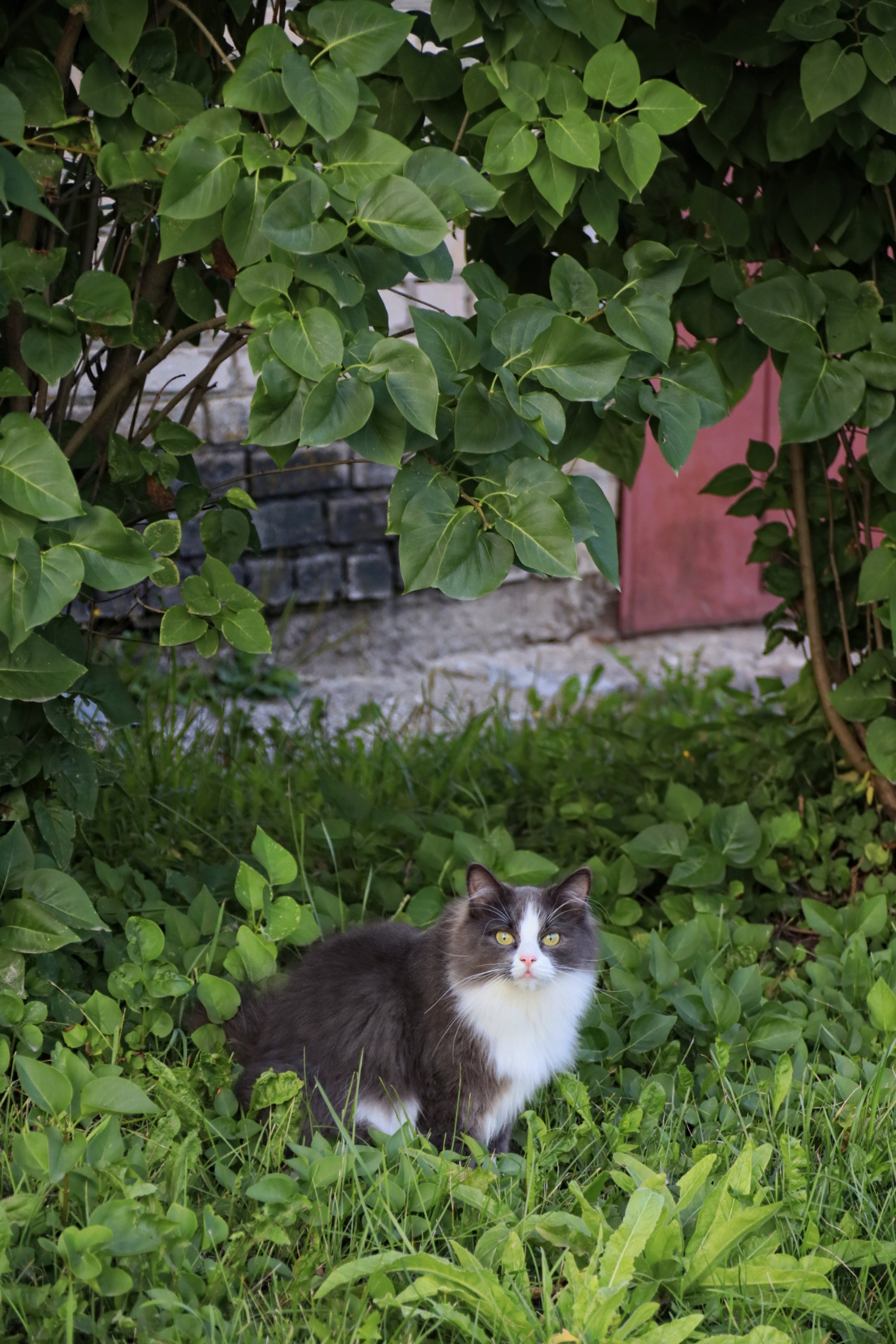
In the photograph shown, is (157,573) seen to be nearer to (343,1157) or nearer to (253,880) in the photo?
(253,880)

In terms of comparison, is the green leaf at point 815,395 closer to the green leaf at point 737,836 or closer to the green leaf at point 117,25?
the green leaf at point 737,836

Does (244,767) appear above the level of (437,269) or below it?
below

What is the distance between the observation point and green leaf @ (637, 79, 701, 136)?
177 centimetres

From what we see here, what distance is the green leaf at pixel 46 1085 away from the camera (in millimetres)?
1696

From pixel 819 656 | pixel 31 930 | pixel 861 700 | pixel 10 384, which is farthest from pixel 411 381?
pixel 819 656

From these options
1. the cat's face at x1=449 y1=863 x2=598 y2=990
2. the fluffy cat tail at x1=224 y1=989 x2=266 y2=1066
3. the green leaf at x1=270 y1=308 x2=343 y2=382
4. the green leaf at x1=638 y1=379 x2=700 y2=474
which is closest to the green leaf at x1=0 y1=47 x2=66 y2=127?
the green leaf at x1=270 y1=308 x2=343 y2=382

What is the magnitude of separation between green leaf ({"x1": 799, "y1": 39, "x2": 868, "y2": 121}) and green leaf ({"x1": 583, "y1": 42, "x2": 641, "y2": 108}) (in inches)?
16.1

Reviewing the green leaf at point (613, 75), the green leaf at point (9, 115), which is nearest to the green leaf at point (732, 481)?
the green leaf at point (613, 75)

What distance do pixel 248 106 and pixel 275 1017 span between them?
4.68ft

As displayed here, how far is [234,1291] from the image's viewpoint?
1.60 m

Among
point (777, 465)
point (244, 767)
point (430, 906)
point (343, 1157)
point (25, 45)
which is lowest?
point (343, 1157)

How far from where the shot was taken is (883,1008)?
2207mm

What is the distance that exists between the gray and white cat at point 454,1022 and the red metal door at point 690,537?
2945 millimetres

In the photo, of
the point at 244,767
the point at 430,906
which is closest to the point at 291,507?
the point at 244,767
